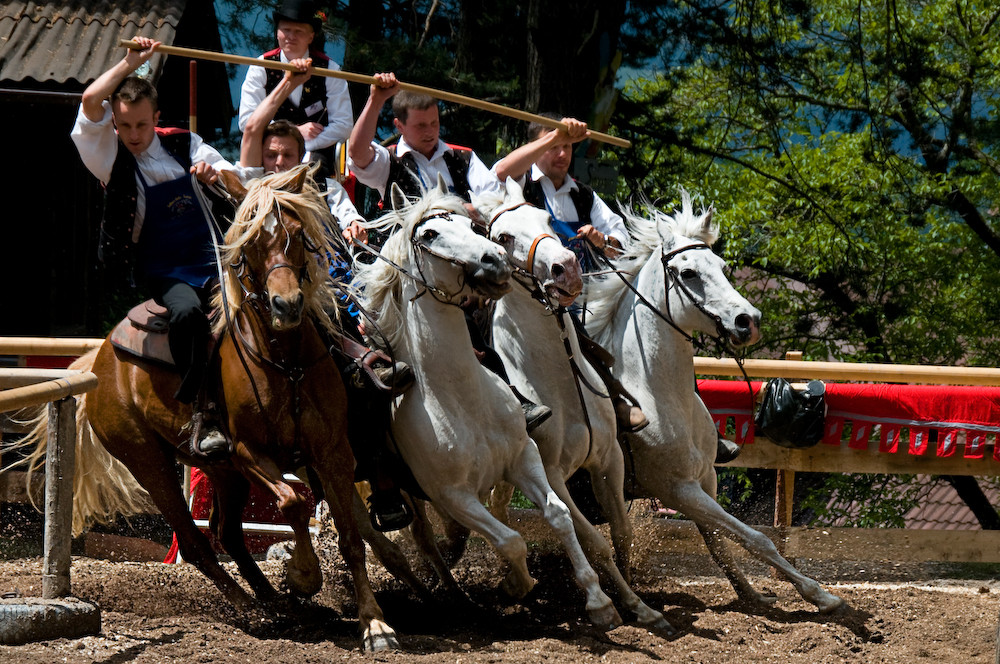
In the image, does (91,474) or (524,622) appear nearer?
(524,622)

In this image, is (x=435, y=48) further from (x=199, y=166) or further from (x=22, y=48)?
(x=199, y=166)

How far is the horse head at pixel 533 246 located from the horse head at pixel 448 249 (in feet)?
0.90

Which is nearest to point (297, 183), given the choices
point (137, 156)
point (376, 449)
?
point (137, 156)

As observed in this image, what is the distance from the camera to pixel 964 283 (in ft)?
39.4

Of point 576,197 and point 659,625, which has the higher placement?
point 576,197

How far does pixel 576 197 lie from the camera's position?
6516 millimetres

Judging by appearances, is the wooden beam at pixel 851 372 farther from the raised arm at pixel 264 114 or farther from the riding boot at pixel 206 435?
the riding boot at pixel 206 435

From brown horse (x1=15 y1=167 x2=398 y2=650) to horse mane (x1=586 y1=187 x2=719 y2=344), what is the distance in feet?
5.06

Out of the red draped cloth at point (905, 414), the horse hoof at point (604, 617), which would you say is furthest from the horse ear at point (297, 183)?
the red draped cloth at point (905, 414)

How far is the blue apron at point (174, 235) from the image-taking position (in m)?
5.39

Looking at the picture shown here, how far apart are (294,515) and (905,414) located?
406 centimetres

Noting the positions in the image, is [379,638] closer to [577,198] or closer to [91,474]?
[91,474]

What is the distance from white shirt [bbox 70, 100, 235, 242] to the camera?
Result: 511 centimetres

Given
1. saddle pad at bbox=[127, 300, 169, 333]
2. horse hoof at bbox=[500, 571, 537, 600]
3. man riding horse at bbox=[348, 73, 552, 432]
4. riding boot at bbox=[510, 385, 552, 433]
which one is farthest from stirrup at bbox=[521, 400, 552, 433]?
saddle pad at bbox=[127, 300, 169, 333]
